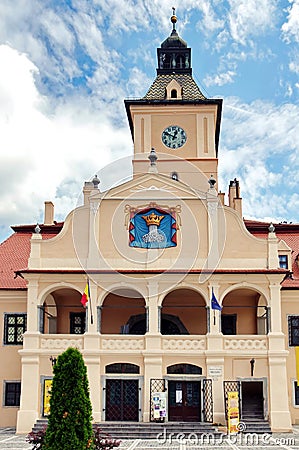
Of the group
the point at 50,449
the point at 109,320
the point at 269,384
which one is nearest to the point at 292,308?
the point at 269,384

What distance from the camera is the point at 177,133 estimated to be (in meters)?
39.5

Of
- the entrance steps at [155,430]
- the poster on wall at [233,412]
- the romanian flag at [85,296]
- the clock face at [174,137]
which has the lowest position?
the entrance steps at [155,430]

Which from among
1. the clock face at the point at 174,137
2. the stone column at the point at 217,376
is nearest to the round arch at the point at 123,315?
the stone column at the point at 217,376

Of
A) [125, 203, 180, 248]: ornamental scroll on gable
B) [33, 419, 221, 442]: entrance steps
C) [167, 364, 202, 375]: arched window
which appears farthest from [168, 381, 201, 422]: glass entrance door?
[125, 203, 180, 248]: ornamental scroll on gable

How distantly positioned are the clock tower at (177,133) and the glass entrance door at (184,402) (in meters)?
13.3

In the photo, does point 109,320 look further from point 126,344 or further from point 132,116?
point 132,116

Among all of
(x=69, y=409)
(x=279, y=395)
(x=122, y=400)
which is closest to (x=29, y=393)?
(x=122, y=400)

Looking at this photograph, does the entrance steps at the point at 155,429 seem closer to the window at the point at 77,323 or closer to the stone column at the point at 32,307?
the stone column at the point at 32,307

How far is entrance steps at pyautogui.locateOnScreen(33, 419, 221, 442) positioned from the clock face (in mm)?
17295

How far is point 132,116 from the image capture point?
39.8m

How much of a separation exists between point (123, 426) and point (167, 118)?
1898cm

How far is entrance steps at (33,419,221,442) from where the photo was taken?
27.1 m

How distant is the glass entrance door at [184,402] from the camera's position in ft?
96.2

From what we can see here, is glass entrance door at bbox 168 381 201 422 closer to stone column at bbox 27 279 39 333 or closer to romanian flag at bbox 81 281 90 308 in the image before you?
romanian flag at bbox 81 281 90 308
